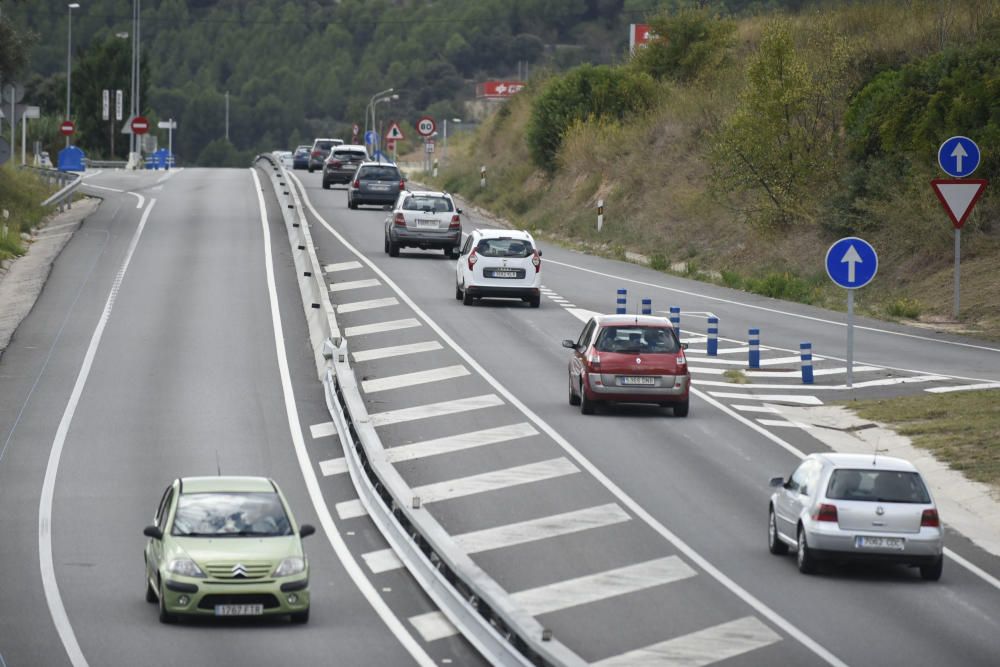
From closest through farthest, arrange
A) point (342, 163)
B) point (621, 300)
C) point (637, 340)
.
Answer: point (637, 340)
point (621, 300)
point (342, 163)

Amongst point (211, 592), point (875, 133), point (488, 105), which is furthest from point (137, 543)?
point (488, 105)

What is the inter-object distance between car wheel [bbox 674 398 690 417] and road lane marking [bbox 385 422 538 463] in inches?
100

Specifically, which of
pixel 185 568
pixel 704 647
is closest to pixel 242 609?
pixel 185 568

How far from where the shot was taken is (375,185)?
57.4m

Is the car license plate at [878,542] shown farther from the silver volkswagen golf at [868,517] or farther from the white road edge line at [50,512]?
the white road edge line at [50,512]

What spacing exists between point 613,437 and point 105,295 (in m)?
16.7

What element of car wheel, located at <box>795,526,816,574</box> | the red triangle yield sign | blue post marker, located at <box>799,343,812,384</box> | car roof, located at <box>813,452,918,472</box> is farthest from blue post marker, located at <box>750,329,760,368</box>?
car wheel, located at <box>795,526,816,574</box>

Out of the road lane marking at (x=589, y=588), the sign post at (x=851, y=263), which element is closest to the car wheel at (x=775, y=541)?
the road lane marking at (x=589, y=588)

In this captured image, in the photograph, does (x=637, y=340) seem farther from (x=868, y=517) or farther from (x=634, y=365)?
(x=868, y=517)

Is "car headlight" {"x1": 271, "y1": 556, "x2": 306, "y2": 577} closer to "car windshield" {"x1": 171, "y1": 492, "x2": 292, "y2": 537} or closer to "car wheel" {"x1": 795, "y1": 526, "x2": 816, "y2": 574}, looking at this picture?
"car windshield" {"x1": 171, "y1": 492, "x2": 292, "y2": 537}

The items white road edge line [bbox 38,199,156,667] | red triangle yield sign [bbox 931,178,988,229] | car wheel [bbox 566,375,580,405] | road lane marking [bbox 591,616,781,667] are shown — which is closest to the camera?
road lane marking [bbox 591,616,781,667]

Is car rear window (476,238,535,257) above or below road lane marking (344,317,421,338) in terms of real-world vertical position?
above

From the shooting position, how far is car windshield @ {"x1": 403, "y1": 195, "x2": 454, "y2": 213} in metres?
44.5

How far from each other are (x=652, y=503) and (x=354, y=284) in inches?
791
